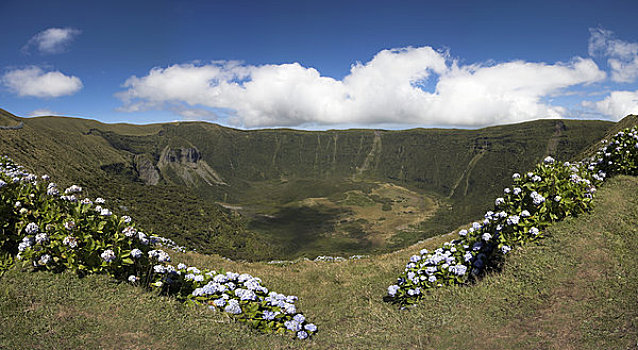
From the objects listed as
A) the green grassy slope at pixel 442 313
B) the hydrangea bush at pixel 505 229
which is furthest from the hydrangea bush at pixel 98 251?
the hydrangea bush at pixel 505 229

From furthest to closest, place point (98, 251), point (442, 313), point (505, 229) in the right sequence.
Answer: point (505, 229)
point (442, 313)
point (98, 251)

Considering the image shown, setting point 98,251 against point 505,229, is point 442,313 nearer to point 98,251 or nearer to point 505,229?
point 505,229

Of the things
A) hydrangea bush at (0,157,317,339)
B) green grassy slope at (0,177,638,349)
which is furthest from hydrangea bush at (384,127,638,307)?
hydrangea bush at (0,157,317,339)

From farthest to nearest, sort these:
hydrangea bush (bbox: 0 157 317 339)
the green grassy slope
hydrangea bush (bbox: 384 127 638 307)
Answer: hydrangea bush (bbox: 384 127 638 307) < hydrangea bush (bbox: 0 157 317 339) < the green grassy slope

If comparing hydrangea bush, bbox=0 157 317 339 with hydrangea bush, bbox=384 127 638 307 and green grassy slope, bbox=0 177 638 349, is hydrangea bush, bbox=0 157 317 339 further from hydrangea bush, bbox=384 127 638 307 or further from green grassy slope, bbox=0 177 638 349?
hydrangea bush, bbox=384 127 638 307

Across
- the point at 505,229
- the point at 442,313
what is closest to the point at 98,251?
the point at 442,313
